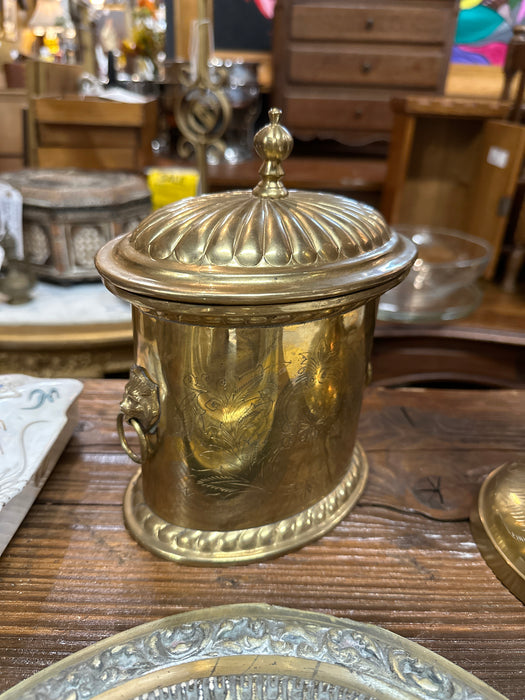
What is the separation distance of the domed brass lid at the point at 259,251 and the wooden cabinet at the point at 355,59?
235cm

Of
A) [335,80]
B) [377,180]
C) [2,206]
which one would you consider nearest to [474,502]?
[2,206]

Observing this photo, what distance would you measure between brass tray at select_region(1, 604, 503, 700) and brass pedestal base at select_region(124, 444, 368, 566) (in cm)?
9

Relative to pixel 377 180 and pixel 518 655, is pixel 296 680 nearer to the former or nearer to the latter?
pixel 518 655

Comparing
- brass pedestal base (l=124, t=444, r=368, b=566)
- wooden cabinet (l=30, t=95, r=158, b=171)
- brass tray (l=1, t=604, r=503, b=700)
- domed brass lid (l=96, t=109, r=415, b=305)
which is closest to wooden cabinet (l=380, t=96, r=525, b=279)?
wooden cabinet (l=30, t=95, r=158, b=171)

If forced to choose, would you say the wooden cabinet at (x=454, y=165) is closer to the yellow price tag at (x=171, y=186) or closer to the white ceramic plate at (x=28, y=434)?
the yellow price tag at (x=171, y=186)

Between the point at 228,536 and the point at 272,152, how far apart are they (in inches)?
18.3

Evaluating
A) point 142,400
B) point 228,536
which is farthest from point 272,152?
point 228,536

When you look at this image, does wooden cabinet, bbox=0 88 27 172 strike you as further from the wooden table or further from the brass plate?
the brass plate

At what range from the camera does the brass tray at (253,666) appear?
50cm

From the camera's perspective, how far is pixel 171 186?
1.82m

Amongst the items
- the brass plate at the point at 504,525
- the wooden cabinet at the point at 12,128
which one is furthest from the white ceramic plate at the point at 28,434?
the wooden cabinet at the point at 12,128

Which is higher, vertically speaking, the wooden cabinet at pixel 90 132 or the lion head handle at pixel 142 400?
the wooden cabinet at pixel 90 132

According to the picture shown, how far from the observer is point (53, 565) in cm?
64

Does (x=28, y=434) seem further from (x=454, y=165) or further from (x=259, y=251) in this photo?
(x=454, y=165)
